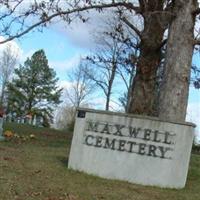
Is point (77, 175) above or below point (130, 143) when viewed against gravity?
below

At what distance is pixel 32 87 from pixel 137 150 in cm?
6127

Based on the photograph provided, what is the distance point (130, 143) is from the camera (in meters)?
12.6

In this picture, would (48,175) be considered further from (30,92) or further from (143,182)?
(30,92)

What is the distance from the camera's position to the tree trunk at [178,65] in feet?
45.1

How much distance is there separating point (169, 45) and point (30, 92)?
197 ft

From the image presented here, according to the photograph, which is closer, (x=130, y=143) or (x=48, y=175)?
(x=48, y=175)

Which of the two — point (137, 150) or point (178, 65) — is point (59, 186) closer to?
point (137, 150)

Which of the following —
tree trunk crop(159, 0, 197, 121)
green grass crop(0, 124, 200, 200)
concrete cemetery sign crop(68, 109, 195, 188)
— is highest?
tree trunk crop(159, 0, 197, 121)

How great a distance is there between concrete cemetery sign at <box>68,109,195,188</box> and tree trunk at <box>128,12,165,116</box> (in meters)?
4.00

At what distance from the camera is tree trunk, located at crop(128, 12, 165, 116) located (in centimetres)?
1639

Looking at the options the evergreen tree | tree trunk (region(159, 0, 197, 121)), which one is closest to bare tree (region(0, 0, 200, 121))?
tree trunk (region(159, 0, 197, 121))

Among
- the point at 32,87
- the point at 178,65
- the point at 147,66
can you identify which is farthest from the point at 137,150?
the point at 32,87

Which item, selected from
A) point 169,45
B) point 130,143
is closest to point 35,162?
point 130,143

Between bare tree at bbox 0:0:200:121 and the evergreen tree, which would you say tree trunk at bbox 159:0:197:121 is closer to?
bare tree at bbox 0:0:200:121
